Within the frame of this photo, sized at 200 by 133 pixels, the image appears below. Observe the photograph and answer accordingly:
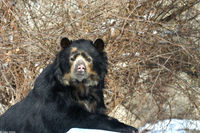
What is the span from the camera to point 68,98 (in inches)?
163

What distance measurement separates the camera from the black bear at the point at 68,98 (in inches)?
157

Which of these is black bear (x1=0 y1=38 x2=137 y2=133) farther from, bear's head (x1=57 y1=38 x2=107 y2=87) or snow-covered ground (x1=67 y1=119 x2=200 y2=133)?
snow-covered ground (x1=67 y1=119 x2=200 y2=133)

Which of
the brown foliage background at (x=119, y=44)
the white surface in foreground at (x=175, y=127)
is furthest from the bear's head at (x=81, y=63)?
the white surface in foreground at (x=175, y=127)

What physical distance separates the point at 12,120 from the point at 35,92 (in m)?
0.45

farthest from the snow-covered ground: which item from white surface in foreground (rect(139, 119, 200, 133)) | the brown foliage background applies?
the brown foliage background

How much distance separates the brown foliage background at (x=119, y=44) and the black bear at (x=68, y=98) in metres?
1.27

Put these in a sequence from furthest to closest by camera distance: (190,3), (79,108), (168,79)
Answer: (190,3), (168,79), (79,108)

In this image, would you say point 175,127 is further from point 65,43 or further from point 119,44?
point 65,43

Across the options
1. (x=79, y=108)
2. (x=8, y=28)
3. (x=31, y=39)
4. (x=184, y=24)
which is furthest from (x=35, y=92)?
(x=184, y=24)

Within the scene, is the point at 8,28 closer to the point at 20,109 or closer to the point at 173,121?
the point at 20,109

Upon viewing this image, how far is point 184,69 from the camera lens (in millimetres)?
6633

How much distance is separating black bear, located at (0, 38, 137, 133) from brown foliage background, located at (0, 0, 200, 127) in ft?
4.17

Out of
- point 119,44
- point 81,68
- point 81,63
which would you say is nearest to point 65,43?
point 81,63

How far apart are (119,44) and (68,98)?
90.0 inches
